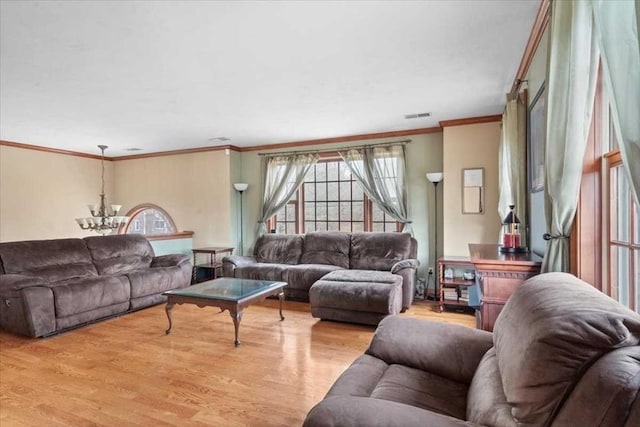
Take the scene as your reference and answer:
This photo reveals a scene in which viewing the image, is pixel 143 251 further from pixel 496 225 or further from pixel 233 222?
pixel 496 225

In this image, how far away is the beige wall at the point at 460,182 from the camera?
14.5 ft

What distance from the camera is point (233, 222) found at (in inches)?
240

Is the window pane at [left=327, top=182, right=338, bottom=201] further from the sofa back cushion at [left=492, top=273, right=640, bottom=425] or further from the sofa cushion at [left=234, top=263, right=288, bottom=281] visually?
the sofa back cushion at [left=492, top=273, right=640, bottom=425]

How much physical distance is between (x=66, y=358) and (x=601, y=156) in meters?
4.13

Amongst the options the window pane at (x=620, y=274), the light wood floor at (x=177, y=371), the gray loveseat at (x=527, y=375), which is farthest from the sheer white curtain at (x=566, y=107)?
the light wood floor at (x=177, y=371)

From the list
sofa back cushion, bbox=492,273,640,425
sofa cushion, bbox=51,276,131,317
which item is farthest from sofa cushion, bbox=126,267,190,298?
sofa back cushion, bbox=492,273,640,425

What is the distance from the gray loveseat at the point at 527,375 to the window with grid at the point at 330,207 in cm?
376

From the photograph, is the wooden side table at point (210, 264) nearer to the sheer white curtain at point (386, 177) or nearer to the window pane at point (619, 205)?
the sheer white curtain at point (386, 177)

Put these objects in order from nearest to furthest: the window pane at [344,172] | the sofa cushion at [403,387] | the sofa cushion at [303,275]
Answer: the sofa cushion at [403,387], the sofa cushion at [303,275], the window pane at [344,172]

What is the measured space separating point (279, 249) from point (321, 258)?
2.49 feet

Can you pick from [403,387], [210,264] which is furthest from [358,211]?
[403,387]

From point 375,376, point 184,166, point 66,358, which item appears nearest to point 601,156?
point 375,376

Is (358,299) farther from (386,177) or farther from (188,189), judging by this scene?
(188,189)

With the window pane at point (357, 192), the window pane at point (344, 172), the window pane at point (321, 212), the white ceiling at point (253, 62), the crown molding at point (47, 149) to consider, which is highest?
the white ceiling at point (253, 62)
